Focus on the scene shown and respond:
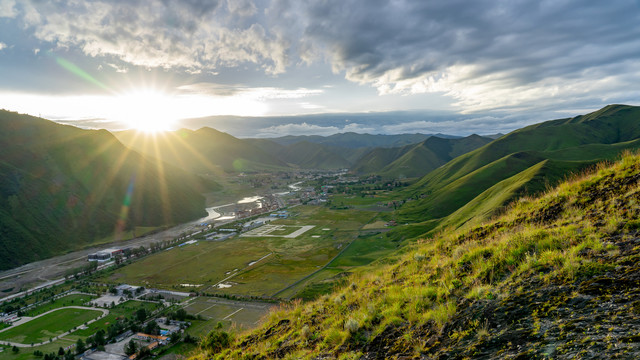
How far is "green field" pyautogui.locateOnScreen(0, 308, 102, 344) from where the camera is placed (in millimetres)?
74294

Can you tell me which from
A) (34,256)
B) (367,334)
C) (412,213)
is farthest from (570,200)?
(34,256)

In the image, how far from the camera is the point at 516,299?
8.02 meters

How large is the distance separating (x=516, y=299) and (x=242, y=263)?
11943 centimetres

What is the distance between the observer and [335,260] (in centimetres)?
10800

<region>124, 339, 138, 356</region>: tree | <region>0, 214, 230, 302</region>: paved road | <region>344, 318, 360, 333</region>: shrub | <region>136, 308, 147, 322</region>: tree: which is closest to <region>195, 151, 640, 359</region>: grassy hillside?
<region>344, 318, 360, 333</region>: shrub

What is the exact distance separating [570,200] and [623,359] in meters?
10.6

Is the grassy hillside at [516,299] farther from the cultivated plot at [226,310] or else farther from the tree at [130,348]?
the tree at [130,348]

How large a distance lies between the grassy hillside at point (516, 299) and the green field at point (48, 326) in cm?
9615

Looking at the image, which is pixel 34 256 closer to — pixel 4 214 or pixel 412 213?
pixel 4 214

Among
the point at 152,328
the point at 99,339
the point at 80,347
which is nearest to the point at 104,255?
the point at 99,339

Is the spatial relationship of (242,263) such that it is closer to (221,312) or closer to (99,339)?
(221,312)

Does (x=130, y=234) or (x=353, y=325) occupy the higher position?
(x=353, y=325)

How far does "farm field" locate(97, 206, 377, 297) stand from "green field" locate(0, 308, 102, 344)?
19321 millimetres

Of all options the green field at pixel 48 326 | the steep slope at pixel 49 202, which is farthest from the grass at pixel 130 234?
the green field at pixel 48 326
